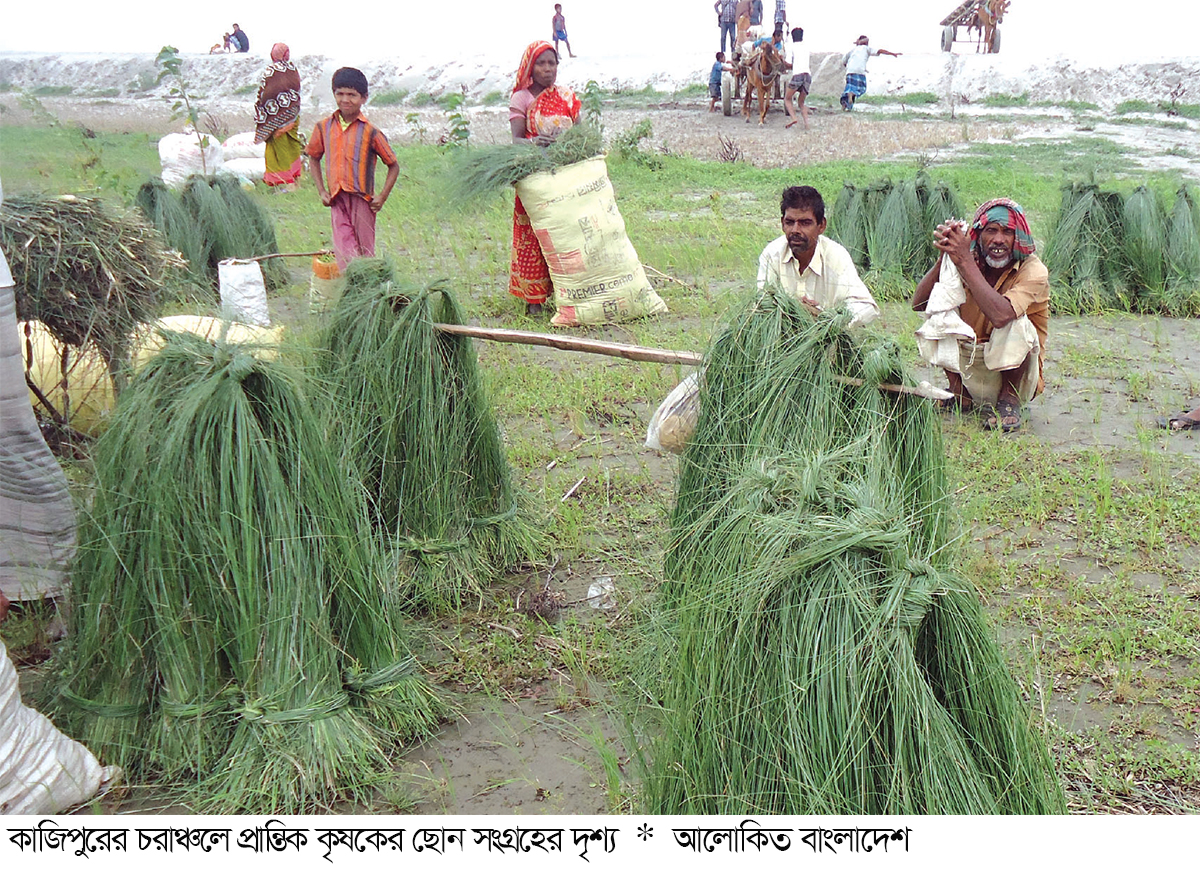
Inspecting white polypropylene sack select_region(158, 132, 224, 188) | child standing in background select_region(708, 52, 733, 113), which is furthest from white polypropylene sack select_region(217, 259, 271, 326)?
child standing in background select_region(708, 52, 733, 113)

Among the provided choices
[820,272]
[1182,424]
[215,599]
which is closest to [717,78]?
[1182,424]

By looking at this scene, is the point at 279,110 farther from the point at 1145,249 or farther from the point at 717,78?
the point at 717,78

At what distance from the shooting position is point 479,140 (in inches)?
688

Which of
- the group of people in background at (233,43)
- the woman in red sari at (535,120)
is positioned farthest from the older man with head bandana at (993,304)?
the group of people in background at (233,43)

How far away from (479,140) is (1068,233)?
1246 cm

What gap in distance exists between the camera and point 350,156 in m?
5.90

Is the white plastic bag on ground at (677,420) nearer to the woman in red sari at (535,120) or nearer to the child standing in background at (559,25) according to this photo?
the woman in red sari at (535,120)

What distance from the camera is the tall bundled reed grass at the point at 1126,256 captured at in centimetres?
672

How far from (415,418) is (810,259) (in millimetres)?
1660

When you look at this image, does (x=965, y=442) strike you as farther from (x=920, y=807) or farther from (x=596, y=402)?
(x=920, y=807)

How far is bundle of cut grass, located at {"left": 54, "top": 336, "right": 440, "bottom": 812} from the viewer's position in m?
2.40

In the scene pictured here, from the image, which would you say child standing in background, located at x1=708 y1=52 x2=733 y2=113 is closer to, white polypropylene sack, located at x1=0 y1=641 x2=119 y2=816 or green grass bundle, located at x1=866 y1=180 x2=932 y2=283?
green grass bundle, located at x1=866 y1=180 x2=932 y2=283
